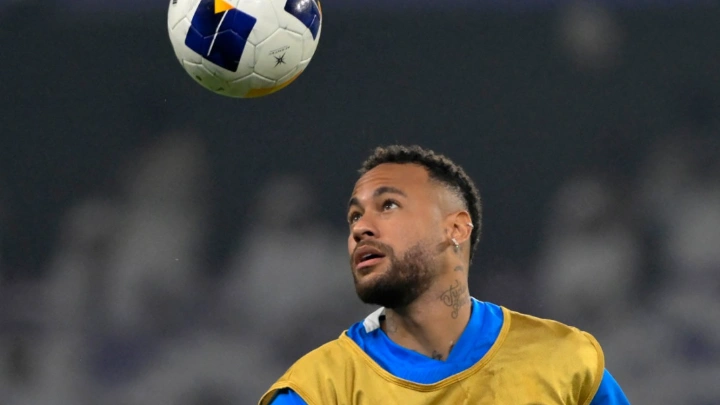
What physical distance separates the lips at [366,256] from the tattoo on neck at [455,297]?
0.69 ft

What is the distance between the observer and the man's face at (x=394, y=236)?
2.66m

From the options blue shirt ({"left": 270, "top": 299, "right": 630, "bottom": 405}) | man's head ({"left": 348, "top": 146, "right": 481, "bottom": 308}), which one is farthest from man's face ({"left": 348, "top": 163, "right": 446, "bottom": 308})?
blue shirt ({"left": 270, "top": 299, "right": 630, "bottom": 405})

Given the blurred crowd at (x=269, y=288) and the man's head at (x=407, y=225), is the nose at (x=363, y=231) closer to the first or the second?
the man's head at (x=407, y=225)

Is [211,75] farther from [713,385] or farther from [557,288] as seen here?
[713,385]

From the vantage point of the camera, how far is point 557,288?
4012 millimetres

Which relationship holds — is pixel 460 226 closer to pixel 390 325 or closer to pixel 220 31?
pixel 390 325

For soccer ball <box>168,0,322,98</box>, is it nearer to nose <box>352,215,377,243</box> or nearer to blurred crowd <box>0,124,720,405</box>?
nose <box>352,215,377,243</box>

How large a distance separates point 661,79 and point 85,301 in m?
2.39

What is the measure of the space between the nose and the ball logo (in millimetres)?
527

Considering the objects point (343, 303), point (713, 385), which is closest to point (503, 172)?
point (343, 303)

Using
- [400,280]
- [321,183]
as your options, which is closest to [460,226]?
[400,280]

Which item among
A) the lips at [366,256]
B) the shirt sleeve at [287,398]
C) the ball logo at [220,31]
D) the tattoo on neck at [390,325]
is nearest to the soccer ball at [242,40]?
the ball logo at [220,31]

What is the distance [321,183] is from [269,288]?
0.45m

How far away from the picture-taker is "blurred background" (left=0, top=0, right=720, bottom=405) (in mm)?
3963
